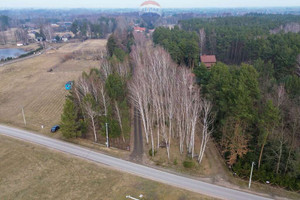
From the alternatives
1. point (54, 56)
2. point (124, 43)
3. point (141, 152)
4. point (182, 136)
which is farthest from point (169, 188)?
point (54, 56)

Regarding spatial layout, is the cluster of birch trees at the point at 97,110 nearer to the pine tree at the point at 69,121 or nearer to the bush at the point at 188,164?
the pine tree at the point at 69,121

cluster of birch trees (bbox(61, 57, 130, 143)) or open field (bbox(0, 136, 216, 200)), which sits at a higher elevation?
cluster of birch trees (bbox(61, 57, 130, 143))

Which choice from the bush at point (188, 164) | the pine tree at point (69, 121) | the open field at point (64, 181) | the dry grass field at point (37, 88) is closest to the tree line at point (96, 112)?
the pine tree at point (69, 121)

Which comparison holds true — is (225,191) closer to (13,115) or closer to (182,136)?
(182,136)

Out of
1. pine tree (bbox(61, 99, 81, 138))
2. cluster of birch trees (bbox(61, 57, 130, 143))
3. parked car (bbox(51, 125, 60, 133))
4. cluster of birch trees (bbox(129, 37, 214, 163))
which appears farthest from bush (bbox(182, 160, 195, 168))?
parked car (bbox(51, 125, 60, 133))

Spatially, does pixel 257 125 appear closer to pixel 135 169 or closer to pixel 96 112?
pixel 135 169

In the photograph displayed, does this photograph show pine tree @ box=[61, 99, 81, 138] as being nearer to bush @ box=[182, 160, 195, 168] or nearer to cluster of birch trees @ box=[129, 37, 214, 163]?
cluster of birch trees @ box=[129, 37, 214, 163]

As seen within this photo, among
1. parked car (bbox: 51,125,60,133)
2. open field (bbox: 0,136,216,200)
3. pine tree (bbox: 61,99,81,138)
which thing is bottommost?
open field (bbox: 0,136,216,200)
